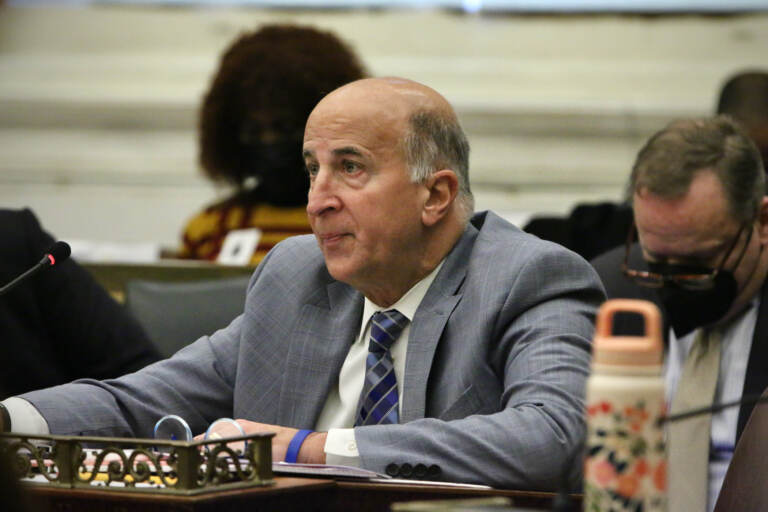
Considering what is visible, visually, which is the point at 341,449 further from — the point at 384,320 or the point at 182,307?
the point at 182,307

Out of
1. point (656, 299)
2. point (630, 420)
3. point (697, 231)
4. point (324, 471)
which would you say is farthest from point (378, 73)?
point (630, 420)

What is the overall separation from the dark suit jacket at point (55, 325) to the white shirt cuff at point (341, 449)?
108 centimetres

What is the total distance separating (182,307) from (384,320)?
102 centimetres

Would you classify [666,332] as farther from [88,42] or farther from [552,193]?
[88,42]

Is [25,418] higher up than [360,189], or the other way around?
[360,189]

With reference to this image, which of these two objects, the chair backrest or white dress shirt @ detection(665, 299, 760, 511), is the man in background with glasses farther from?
the chair backrest

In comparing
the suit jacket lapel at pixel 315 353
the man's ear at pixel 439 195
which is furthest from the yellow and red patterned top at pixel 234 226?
the man's ear at pixel 439 195

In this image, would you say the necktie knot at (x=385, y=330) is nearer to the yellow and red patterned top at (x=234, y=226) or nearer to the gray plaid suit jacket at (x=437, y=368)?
the gray plaid suit jacket at (x=437, y=368)

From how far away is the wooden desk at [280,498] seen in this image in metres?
1.40

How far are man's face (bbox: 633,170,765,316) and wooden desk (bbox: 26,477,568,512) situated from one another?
117cm

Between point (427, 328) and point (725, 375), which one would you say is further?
point (725, 375)

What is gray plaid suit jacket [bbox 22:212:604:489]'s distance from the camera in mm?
1855

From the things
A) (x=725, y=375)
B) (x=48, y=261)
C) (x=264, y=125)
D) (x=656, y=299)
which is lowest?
(x=725, y=375)

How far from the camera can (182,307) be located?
10.3 ft
